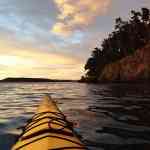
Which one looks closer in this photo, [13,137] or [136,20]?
[13,137]

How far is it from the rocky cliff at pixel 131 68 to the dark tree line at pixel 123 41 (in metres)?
5.11

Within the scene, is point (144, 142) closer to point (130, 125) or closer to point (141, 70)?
point (130, 125)

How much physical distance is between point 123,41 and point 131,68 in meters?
12.3

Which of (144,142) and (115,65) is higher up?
(115,65)

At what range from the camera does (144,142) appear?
32.6 ft

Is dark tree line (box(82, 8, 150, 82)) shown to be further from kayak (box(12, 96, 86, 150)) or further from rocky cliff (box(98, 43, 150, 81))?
kayak (box(12, 96, 86, 150))

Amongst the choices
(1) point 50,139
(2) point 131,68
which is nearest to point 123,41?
(2) point 131,68

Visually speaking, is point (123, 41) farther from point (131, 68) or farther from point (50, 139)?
point (50, 139)

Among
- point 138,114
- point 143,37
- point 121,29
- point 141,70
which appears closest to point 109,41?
point 121,29

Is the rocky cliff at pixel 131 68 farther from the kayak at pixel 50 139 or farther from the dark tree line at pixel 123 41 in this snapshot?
the kayak at pixel 50 139

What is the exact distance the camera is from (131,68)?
86.9 m

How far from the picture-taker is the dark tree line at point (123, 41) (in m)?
91.8

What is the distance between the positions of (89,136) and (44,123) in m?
3.50

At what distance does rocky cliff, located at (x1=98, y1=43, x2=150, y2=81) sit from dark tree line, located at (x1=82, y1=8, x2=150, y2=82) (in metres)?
5.11
